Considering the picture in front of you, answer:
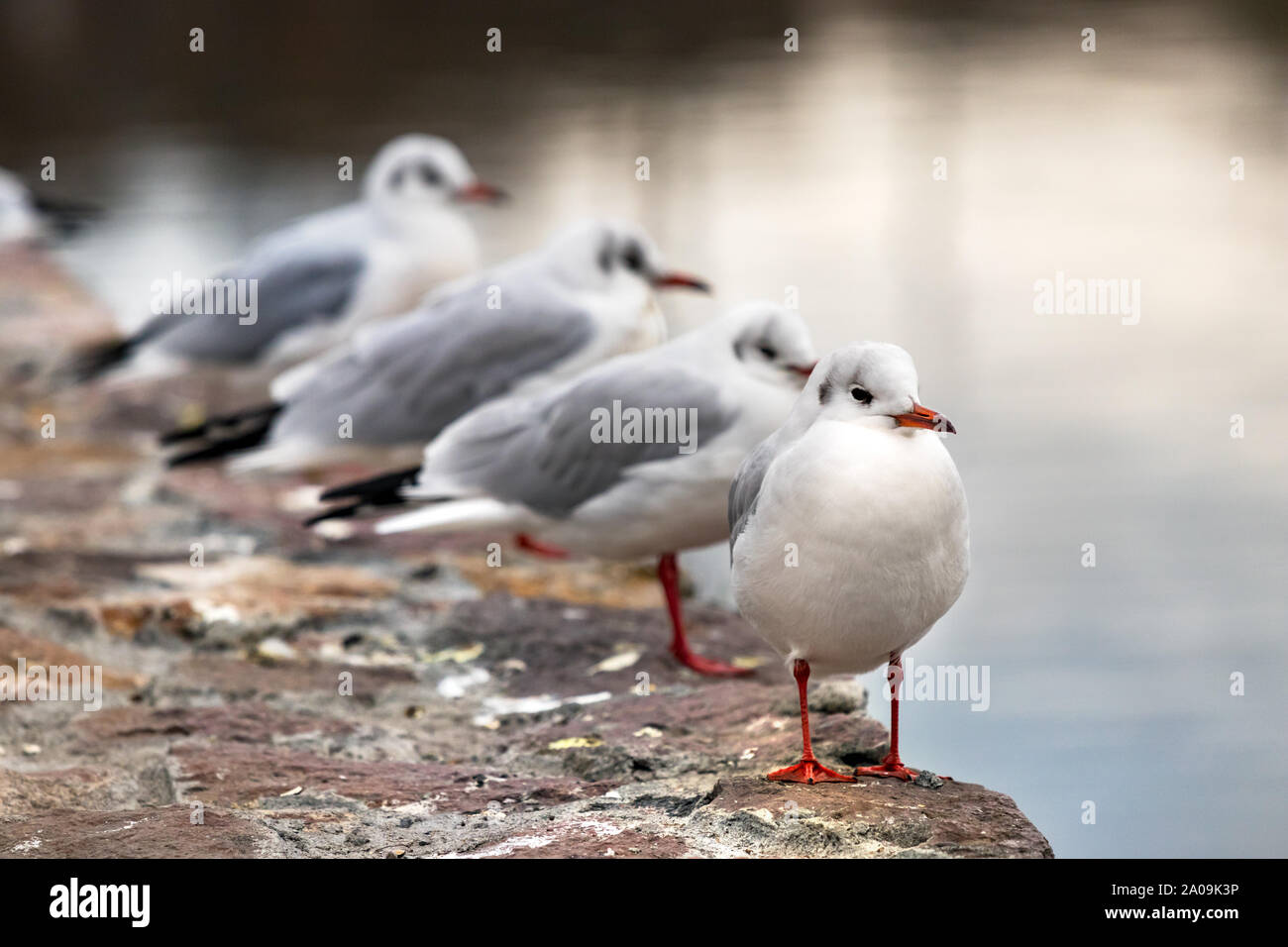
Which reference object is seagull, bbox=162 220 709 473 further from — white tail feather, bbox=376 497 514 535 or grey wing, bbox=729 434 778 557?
grey wing, bbox=729 434 778 557

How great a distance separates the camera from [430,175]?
5.86m

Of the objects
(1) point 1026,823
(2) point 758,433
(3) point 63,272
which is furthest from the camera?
(3) point 63,272

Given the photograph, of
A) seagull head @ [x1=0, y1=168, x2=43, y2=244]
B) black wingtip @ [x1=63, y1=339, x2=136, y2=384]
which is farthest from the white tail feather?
seagull head @ [x1=0, y1=168, x2=43, y2=244]

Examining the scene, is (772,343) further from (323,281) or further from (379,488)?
(323,281)

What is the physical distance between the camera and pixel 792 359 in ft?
11.6

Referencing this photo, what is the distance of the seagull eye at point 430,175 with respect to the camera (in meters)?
5.84

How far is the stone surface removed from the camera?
252cm

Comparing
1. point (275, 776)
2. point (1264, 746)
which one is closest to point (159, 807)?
point (275, 776)

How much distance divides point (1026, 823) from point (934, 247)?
17.8ft

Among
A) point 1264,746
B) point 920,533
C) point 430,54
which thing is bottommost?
point 1264,746

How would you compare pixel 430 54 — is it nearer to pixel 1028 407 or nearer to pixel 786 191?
pixel 786 191

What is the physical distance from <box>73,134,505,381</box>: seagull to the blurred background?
1.07 feet

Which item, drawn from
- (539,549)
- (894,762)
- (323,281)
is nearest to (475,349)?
(539,549)

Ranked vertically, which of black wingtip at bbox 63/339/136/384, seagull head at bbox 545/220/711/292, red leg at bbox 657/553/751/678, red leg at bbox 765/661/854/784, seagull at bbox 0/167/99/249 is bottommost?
red leg at bbox 765/661/854/784
